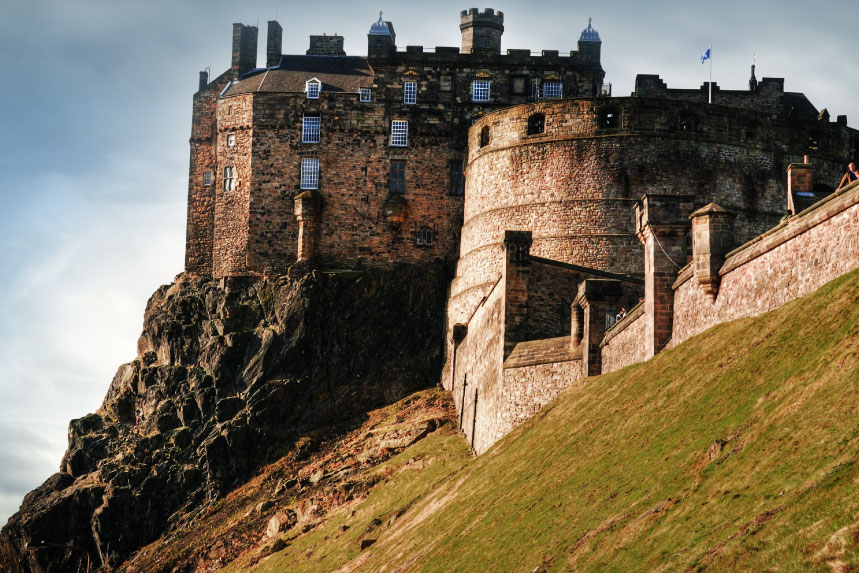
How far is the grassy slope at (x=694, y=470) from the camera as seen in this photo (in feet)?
55.8

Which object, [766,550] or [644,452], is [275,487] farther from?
[766,550]

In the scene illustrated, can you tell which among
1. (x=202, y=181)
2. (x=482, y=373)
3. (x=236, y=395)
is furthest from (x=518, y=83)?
(x=482, y=373)

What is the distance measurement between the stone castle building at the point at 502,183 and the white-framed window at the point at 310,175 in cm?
7

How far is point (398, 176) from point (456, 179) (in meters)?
3.01

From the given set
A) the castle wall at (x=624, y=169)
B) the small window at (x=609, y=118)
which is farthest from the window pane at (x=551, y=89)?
the small window at (x=609, y=118)

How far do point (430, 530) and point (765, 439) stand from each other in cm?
1641

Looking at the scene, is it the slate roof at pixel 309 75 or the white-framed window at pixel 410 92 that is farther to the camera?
the slate roof at pixel 309 75

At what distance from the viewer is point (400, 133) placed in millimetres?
66312

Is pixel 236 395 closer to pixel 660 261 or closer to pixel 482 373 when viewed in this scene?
pixel 482 373

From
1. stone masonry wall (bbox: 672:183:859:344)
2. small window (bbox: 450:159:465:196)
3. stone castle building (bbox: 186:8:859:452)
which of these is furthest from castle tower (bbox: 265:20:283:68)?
stone masonry wall (bbox: 672:183:859:344)

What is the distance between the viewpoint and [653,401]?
2814cm

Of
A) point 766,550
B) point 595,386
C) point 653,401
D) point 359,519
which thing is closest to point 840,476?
point 766,550

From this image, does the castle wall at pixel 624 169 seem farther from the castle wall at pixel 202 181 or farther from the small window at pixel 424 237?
the castle wall at pixel 202 181

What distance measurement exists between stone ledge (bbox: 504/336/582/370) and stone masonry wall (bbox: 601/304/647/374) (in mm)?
2574
